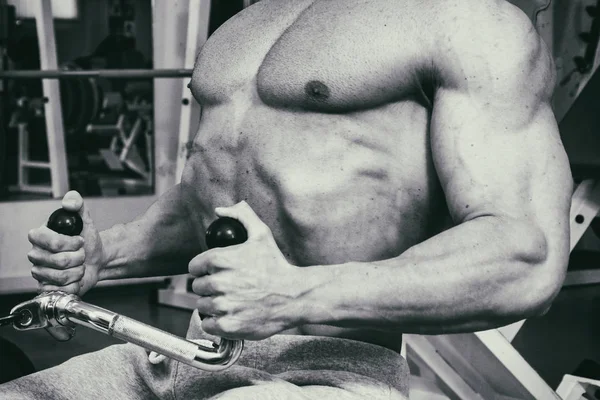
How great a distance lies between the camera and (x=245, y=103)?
0.95 m

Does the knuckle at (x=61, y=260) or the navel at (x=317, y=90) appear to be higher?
the navel at (x=317, y=90)

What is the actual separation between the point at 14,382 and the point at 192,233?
0.98 ft

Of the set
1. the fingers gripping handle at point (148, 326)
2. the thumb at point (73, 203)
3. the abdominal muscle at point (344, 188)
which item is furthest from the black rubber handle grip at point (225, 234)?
the thumb at point (73, 203)

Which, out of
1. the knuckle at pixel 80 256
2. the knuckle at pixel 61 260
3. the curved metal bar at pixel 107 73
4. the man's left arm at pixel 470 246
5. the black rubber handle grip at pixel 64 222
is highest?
the man's left arm at pixel 470 246

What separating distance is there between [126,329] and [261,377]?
0.54 ft

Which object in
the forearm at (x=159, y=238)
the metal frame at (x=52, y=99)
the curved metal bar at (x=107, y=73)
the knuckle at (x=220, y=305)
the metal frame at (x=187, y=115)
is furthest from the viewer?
the metal frame at (x=52, y=99)

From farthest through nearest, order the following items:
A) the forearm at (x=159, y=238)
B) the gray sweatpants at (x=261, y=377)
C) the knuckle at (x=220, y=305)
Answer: the forearm at (x=159, y=238) < the gray sweatpants at (x=261, y=377) < the knuckle at (x=220, y=305)

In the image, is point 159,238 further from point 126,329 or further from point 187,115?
point 187,115

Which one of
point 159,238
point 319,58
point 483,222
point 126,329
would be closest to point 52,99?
point 159,238

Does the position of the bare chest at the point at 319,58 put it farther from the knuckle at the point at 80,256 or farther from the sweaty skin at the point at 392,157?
the knuckle at the point at 80,256

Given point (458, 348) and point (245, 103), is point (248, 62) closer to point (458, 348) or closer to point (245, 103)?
point (245, 103)

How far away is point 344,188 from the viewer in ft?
2.84

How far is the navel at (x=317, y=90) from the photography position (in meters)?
0.88

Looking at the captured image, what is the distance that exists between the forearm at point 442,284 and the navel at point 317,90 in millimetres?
215
